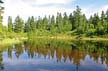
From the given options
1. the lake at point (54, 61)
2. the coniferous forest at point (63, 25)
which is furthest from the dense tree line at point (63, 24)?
the lake at point (54, 61)

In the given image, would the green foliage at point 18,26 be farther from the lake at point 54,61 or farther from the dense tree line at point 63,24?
the lake at point 54,61

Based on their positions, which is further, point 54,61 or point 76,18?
point 76,18

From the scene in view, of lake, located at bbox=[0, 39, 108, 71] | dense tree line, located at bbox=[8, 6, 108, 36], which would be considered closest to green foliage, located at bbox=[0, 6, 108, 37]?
dense tree line, located at bbox=[8, 6, 108, 36]

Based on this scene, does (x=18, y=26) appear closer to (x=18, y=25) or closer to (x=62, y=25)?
(x=18, y=25)

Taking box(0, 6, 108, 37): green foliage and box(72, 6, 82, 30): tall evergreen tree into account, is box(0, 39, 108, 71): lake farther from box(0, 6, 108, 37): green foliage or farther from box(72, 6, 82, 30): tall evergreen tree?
box(72, 6, 82, 30): tall evergreen tree

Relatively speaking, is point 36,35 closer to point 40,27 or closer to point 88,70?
point 40,27

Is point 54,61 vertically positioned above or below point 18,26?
below

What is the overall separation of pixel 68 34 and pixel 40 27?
35920 millimetres

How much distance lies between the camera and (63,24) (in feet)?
577

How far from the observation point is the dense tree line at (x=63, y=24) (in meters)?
146

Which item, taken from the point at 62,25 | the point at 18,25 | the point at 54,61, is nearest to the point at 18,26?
the point at 18,25

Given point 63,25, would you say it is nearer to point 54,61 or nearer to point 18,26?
point 18,26

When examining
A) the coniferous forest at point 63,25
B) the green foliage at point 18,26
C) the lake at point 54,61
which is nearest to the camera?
the lake at point 54,61

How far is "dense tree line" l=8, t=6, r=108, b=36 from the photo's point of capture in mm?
146275
